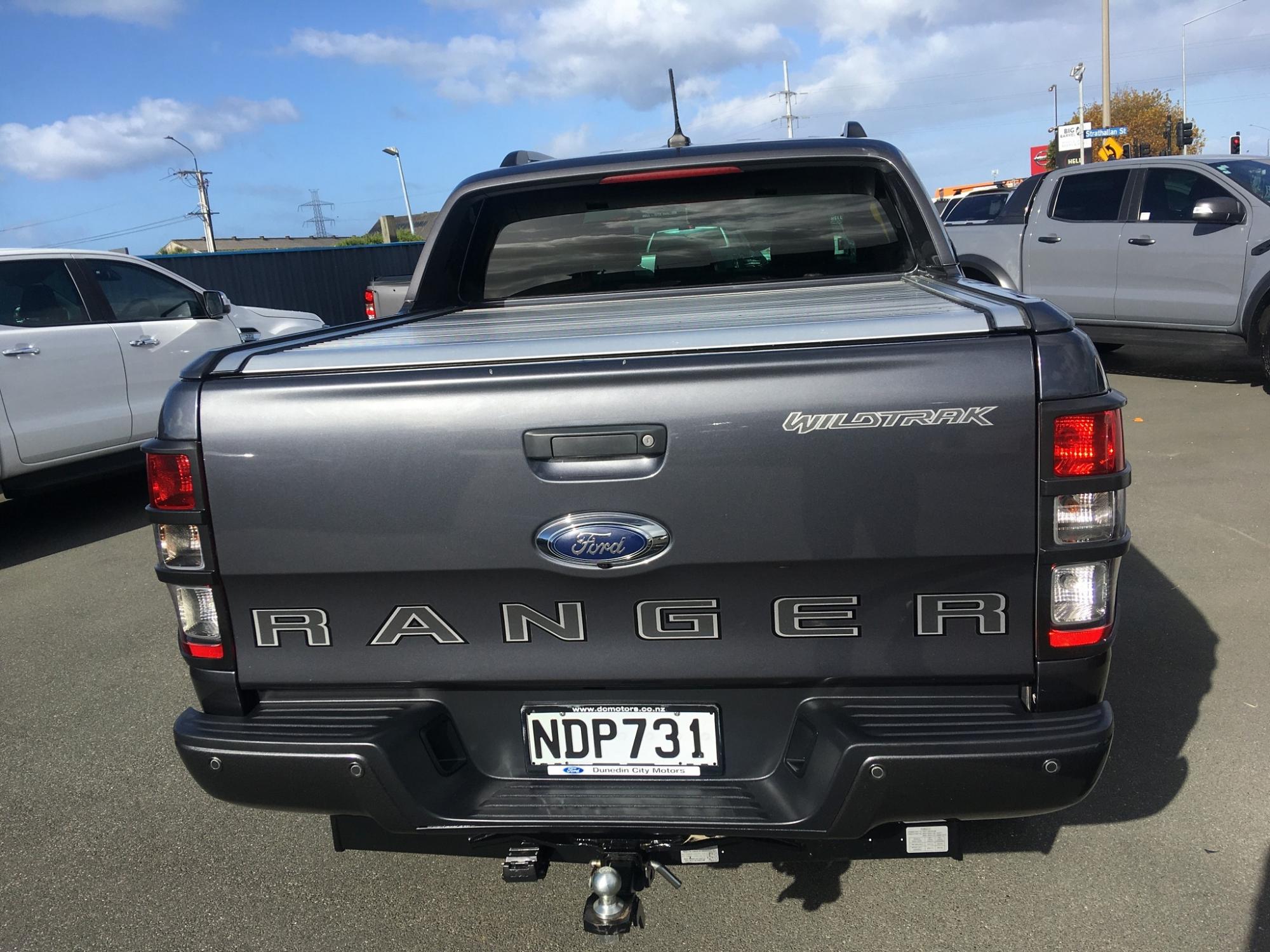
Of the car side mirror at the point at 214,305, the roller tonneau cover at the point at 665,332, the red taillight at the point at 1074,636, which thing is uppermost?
the car side mirror at the point at 214,305

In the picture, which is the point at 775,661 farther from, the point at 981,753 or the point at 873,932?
the point at 873,932

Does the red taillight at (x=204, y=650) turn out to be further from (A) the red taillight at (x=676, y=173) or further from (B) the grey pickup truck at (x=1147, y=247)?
(B) the grey pickup truck at (x=1147, y=247)

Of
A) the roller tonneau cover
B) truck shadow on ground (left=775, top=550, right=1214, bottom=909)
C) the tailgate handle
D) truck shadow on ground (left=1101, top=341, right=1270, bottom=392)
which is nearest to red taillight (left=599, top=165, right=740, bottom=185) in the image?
the roller tonneau cover

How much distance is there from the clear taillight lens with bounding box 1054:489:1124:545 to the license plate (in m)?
0.80

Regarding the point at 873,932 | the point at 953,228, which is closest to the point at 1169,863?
the point at 873,932

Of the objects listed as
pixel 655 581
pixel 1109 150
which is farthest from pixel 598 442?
pixel 1109 150

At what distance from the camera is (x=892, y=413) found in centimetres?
193

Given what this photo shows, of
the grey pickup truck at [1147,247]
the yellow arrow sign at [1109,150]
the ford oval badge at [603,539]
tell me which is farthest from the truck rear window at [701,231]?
the yellow arrow sign at [1109,150]

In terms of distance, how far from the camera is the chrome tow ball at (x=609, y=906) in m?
2.17

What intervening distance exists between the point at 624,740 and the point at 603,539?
0.48 m

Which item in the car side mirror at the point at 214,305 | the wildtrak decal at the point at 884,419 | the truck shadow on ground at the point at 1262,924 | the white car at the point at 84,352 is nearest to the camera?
the wildtrak decal at the point at 884,419

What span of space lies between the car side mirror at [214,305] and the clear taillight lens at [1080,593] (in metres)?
7.11

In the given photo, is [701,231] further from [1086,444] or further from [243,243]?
[243,243]

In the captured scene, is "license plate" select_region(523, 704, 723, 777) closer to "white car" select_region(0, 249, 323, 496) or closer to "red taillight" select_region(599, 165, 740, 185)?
"red taillight" select_region(599, 165, 740, 185)
